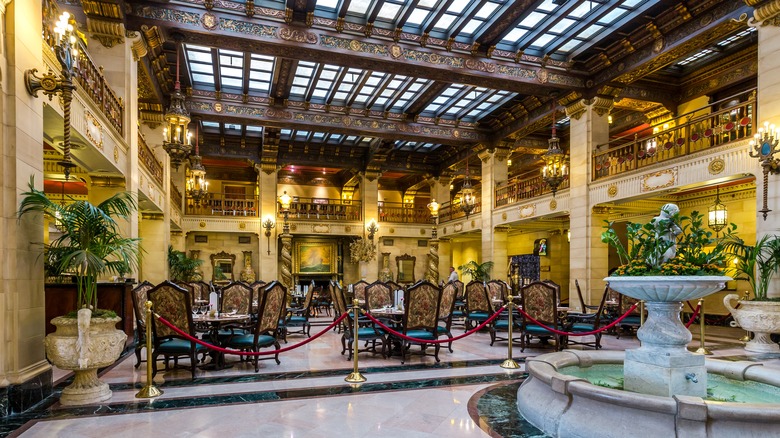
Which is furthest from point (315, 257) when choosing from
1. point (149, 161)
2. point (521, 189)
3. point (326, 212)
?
point (149, 161)

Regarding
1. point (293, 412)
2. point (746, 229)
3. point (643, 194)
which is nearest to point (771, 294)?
point (643, 194)

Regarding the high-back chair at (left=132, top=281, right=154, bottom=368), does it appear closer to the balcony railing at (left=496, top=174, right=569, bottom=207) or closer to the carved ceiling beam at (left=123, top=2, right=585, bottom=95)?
the carved ceiling beam at (left=123, top=2, right=585, bottom=95)

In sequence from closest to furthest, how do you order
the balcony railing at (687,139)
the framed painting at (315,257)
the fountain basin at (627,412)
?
the fountain basin at (627,412)
the balcony railing at (687,139)
the framed painting at (315,257)

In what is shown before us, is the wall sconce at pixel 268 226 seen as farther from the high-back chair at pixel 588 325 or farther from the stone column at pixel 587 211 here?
the high-back chair at pixel 588 325

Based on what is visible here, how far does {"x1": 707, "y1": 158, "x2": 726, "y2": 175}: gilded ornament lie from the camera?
7.45 m

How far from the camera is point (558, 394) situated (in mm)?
3488

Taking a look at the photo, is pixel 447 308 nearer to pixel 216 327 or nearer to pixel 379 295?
pixel 379 295

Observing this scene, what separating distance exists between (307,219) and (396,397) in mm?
13413

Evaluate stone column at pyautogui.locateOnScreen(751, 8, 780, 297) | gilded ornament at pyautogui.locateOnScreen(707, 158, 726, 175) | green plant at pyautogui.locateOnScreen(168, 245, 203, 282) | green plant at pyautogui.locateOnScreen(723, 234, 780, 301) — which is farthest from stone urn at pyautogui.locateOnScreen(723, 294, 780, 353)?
green plant at pyautogui.locateOnScreen(168, 245, 203, 282)

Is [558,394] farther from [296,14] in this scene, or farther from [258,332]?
[296,14]

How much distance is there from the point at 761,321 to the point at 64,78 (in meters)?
8.85

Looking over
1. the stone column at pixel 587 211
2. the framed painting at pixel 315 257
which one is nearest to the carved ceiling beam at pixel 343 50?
the stone column at pixel 587 211

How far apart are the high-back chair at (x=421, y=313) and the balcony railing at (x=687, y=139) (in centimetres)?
548

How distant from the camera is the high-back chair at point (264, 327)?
5.56m
